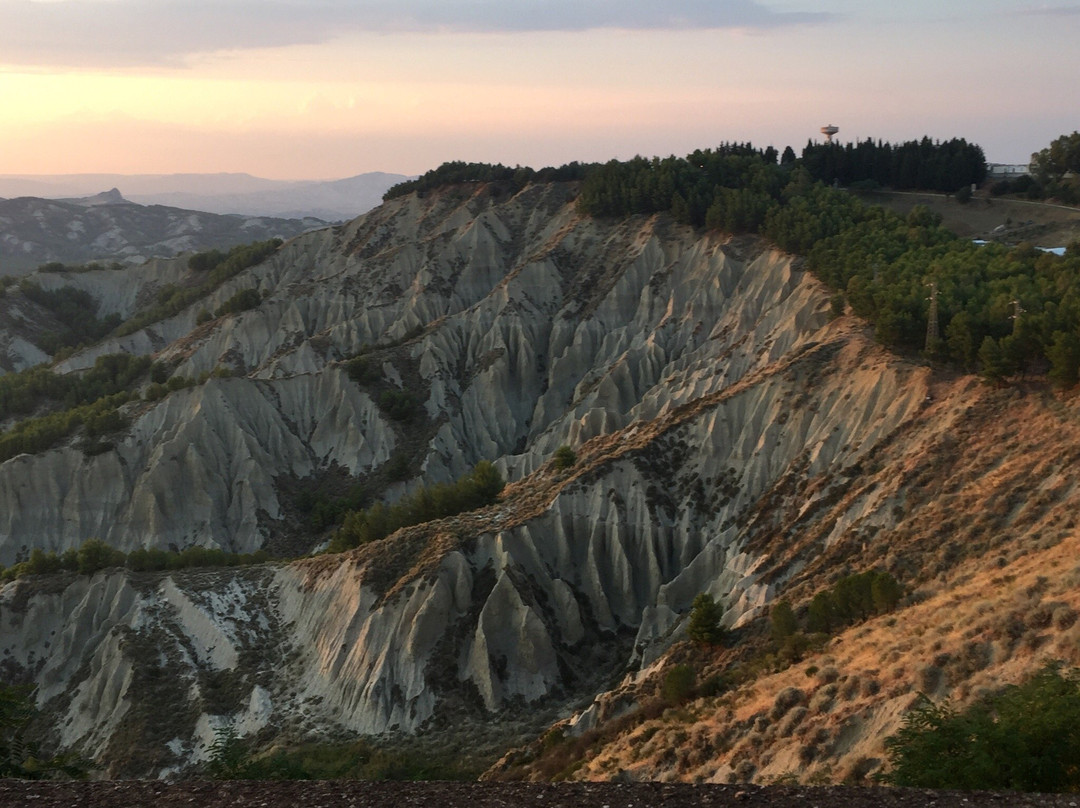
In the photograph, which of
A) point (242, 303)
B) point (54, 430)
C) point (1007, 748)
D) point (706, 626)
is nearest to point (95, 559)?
point (54, 430)

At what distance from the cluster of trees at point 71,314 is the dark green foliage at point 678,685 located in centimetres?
10328

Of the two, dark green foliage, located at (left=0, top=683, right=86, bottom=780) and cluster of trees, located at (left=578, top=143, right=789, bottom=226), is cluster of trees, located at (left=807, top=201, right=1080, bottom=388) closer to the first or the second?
cluster of trees, located at (left=578, top=143, right=789, bottom=226)

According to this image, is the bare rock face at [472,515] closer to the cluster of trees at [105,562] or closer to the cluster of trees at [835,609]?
the cluster of trees at [105,562]

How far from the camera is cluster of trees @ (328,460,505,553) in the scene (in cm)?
5288

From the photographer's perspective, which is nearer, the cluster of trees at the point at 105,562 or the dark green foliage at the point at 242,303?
the cluster of trees at the point at 105,562

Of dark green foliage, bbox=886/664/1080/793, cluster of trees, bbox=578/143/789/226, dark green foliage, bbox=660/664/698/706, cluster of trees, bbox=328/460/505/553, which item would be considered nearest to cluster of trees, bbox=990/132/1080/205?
cluster of trees, bbox=578/143/789/226

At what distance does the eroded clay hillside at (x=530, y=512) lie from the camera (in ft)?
114

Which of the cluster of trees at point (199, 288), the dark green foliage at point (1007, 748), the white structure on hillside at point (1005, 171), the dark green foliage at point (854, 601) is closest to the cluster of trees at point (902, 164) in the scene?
the white structure on hillside at point (1005, 171)

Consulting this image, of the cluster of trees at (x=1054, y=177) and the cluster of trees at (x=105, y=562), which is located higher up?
the cluster of trees at (x=1054, y=177)

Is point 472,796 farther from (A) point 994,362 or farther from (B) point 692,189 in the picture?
(B) point 692,189

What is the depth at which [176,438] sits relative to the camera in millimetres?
69312

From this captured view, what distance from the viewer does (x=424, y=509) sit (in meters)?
54.4

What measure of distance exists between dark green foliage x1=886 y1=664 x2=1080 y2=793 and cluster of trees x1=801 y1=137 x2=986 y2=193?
83056 mm

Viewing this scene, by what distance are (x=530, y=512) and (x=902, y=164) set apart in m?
66.5
